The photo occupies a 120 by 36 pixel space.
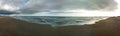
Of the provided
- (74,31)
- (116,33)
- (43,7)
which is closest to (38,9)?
(43,7)

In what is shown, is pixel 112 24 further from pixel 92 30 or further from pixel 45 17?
pixel 45 17

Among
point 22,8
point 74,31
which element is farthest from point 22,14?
point 74,31

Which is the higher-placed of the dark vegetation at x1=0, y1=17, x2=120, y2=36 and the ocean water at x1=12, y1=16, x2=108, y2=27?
the ocean water at x1=12, y1=16, x2=108, y2=27

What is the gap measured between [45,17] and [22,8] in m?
0.08

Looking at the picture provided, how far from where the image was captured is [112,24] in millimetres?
541

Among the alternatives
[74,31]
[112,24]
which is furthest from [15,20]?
[112,24]

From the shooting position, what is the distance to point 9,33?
22.6 inches

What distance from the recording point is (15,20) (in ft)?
1.83

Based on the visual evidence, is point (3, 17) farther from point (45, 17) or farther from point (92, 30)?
point (92, 30)

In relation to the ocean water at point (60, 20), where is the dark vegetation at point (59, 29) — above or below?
below

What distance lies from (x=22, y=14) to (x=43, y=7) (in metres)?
0.07

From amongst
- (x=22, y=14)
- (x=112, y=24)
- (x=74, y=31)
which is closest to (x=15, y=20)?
(x=22, y=14)

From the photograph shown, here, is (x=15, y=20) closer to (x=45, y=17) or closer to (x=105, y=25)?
(x=45, y=17)

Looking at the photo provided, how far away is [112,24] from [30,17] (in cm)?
25
